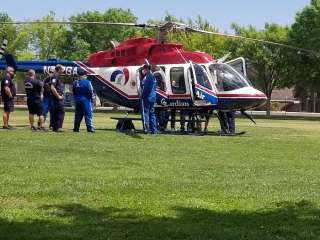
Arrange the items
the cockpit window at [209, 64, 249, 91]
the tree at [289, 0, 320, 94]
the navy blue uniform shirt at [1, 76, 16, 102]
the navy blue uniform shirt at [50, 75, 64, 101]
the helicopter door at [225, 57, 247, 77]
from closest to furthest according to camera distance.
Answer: the navy blue uniform shirt at [1, 76, 16, 102], the navy blue uniform shirt at [50, 75, 64, 101], the cockpit window at [209, 64, 249, 91], the helicopter door at [225, 57, 247, 77], the tree at [289, 0, 320, 94]

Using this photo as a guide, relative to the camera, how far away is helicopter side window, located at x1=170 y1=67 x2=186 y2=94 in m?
20.2

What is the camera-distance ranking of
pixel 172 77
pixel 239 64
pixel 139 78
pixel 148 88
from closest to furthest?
pixel 148 88 → pixel 139 78 → pixel 172 77 → pixel 239 64

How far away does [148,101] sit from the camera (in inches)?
727

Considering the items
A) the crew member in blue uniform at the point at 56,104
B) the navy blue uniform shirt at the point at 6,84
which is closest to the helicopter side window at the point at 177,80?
the crew member in blue uniform at the point at 56,104

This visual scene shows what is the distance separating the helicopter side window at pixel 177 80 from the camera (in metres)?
20.2

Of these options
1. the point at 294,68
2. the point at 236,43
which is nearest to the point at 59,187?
the point at 294,68

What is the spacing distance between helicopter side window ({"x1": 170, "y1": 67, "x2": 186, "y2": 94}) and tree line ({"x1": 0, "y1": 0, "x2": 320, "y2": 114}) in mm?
17834

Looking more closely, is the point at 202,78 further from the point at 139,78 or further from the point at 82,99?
the point at 82,99

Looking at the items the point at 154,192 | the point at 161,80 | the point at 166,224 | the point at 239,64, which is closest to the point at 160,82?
the point at 161,80

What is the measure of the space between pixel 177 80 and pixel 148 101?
2179mm

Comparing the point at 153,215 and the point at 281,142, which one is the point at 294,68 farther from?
the point at 153,215

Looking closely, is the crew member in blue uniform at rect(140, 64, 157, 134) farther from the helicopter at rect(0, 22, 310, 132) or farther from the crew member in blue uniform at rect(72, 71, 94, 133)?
the crew member in blue uniform at rect(72, 71, 94, 133)

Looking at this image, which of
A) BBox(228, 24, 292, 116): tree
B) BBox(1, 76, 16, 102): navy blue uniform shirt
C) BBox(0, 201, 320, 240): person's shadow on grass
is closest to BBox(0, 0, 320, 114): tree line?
BBox(228, 24, 292, 116): tree

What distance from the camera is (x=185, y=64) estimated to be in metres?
20.2
